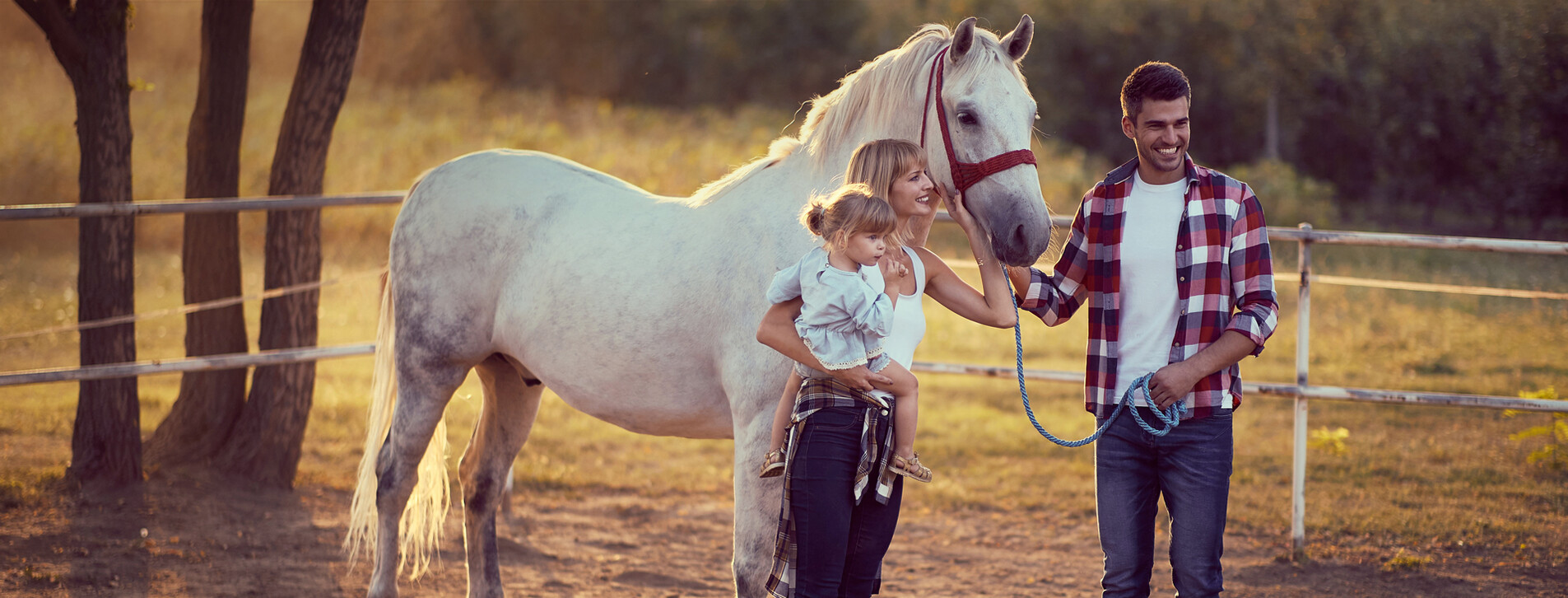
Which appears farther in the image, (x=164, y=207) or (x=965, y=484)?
(x=965, y=484)

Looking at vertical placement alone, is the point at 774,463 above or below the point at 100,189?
below

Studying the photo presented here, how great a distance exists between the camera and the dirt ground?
347 cm

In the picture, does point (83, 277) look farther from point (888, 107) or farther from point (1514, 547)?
point (1514, 547)

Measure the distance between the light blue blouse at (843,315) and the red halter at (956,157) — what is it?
0.39 meters

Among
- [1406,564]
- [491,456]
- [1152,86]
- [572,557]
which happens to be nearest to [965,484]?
[1406,564]

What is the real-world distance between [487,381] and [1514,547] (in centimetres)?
386

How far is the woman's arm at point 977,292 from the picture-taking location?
6.57 ft

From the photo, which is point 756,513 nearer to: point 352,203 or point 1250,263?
point 1250,263

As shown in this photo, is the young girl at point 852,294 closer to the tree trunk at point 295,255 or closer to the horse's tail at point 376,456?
the horse's tail at point 376,456

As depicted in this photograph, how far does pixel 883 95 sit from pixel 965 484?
10.2 feet

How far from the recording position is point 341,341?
25.1 ft

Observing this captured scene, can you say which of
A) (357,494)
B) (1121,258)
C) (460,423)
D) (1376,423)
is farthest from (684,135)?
(1121,258)

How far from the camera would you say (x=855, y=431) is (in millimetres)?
1905

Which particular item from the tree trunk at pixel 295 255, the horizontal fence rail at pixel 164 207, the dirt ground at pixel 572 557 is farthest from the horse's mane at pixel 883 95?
the tree trunk at pixel 295 255
